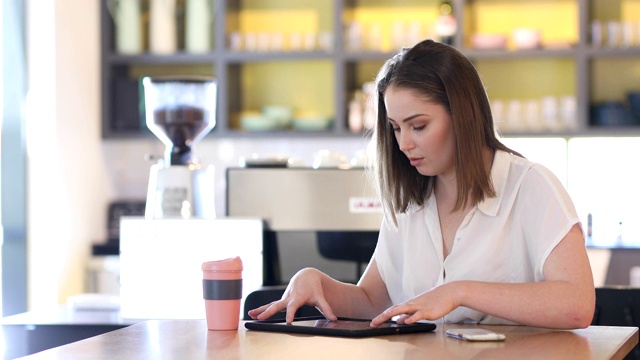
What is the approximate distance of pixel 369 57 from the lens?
205 inches

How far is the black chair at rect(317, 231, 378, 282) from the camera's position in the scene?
3.65 meters

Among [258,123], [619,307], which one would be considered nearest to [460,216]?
[619,307]

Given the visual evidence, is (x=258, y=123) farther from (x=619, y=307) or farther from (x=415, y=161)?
(x=415, y=161)

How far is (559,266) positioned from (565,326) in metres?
0.11

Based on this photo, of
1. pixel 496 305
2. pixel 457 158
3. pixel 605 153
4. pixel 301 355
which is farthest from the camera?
pixel 605 153

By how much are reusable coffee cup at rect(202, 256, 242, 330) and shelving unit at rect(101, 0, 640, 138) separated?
3.45 m

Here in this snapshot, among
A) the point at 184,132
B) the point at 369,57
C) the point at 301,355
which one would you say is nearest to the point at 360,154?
the point at 184,132

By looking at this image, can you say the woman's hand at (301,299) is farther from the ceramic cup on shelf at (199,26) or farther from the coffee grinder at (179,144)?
the ceramic cup on shelf at (199,26)

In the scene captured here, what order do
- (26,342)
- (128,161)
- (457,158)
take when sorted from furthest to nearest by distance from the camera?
(128,161) < (26,342) < (457,158)

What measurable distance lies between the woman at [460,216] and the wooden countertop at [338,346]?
0.27 feet

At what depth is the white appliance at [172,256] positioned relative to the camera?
325cm

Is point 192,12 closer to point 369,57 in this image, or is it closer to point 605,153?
point 369,57

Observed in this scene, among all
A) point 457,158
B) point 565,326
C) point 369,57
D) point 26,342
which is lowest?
point 26,342

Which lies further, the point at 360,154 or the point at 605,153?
the point at 605,153
